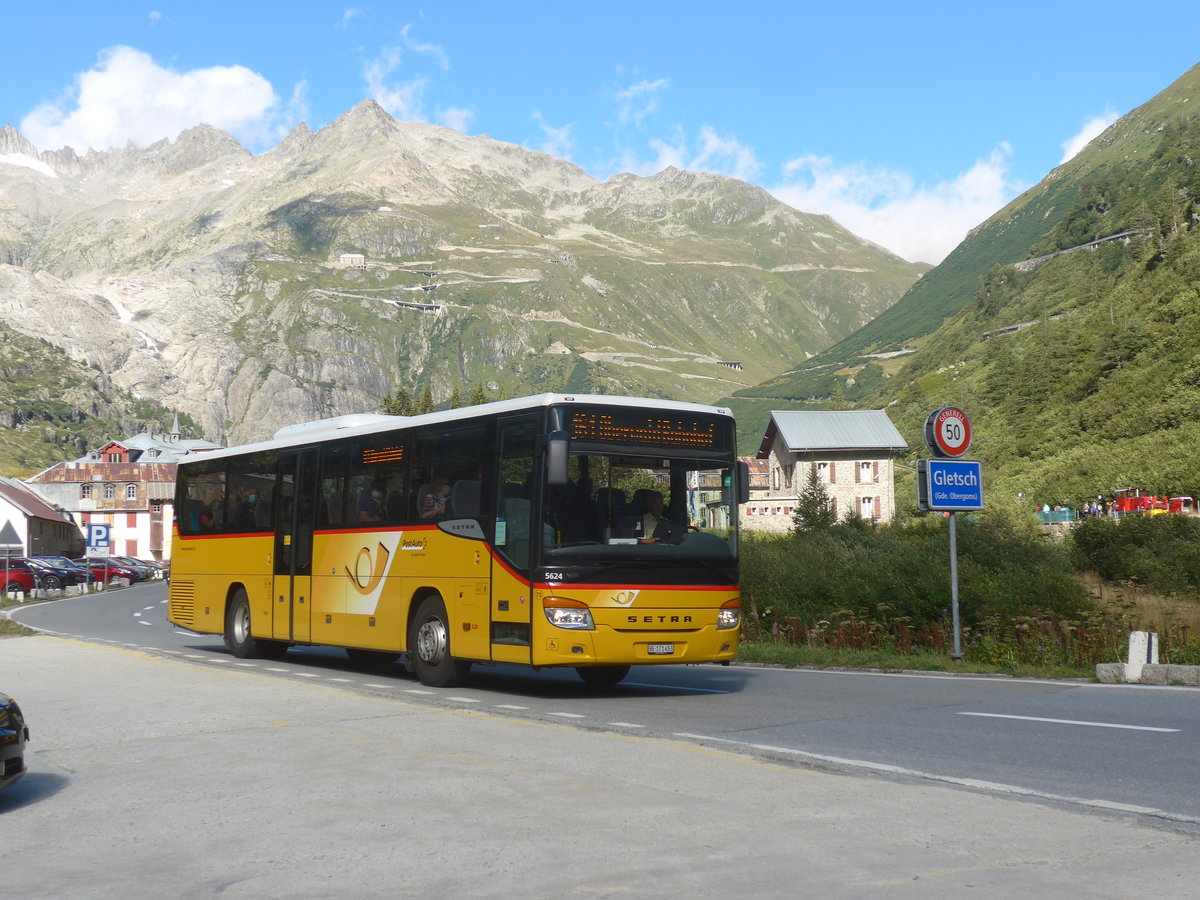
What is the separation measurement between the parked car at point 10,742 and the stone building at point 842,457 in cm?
9538

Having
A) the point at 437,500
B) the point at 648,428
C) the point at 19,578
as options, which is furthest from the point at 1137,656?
the point at 19,578

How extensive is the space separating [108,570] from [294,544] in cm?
5568

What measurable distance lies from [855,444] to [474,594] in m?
91.6

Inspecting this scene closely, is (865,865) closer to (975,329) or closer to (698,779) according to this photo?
(698,779)

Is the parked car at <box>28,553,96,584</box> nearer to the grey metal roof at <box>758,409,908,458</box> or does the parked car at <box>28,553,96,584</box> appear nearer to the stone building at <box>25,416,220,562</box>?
the grey metal roof at <box>758,409,908,458</box>

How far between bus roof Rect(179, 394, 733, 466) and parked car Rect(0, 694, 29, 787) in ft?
21.9

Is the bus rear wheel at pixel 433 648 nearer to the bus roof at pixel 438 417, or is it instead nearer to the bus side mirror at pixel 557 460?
the bus roof at pixel 438 417

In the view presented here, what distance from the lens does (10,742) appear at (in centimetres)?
777

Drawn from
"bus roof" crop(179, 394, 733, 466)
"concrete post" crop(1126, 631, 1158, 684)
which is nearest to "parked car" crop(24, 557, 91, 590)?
"bus roof" crop(179, 394, 733, 466)

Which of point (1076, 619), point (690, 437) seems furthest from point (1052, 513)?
point (690, 437)

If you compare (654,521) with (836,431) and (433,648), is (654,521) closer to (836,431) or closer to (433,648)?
(433,648)

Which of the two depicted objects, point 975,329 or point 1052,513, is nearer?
point 1052,513

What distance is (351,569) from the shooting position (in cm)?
1762

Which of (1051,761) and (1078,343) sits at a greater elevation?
(1078,343)
